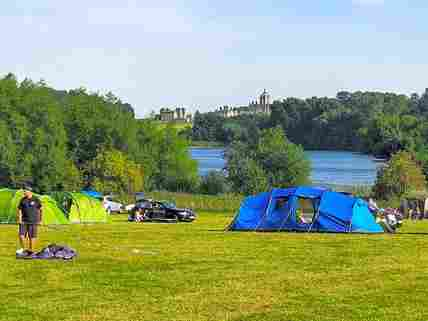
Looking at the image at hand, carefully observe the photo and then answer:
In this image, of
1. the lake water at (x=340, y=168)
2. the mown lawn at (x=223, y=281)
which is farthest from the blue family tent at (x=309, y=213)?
the lake water at (x=340, y=168)

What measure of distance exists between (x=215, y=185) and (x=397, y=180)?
1988 cm

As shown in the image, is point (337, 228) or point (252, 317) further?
point (337, 228)

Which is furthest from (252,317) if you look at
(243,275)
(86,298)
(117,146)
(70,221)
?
(117,146)

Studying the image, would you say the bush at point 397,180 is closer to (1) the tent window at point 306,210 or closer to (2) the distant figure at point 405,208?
(2) the distant figure at point 405,208

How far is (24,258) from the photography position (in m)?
21.4

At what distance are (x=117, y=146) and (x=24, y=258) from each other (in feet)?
216

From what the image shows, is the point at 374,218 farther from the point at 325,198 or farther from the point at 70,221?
the point at 70,221

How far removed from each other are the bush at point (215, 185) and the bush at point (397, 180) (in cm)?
1755

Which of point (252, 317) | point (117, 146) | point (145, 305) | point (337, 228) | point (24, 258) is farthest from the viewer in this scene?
point (117, 146)

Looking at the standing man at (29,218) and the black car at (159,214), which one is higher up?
the standing man at (29,218)

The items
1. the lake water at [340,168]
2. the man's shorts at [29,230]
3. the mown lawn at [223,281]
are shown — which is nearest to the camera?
the mown lawn at [223,281]

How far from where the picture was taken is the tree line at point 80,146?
79.2 m

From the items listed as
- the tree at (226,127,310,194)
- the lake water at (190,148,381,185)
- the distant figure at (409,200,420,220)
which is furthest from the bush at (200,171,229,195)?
the distant figure at (409,200,420,220)

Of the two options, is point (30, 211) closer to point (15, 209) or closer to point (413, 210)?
point (15, 209)
